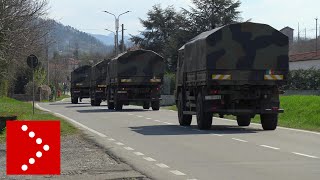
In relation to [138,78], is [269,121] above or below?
below

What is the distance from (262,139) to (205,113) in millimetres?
3539

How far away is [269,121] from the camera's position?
2106cm

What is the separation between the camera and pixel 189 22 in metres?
69.8

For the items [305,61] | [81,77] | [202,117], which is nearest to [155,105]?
[202,117]

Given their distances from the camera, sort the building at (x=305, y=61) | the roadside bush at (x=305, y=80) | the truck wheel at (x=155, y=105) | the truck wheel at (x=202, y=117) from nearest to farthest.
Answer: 1. the truck wheel at (x=202, y=117)
2. the truck wheel at (x=155, y=105)
3. the roadside bush at (x=305, y=80)
4. the building at (x=305, y=61)

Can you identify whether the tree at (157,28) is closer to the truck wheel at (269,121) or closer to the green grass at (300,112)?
the green grass at (300,112)

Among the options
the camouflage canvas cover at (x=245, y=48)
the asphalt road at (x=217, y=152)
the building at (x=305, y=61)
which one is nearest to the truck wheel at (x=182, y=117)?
the asphalt road at (x=217, y=152)

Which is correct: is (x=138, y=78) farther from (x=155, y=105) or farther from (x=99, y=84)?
(x=99, y=84)

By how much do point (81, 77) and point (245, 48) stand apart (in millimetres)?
40346

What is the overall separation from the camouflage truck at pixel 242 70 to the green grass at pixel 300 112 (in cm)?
491

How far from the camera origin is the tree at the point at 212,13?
2731 inches

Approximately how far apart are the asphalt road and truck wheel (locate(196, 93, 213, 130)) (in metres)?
0.32

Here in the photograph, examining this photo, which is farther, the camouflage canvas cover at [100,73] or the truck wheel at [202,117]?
the camouflage canvas cover at [100,73]

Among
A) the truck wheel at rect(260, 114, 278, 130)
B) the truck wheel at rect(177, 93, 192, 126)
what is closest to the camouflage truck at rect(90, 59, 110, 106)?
the truck wheel at rect(177, 93, 192, 126)
